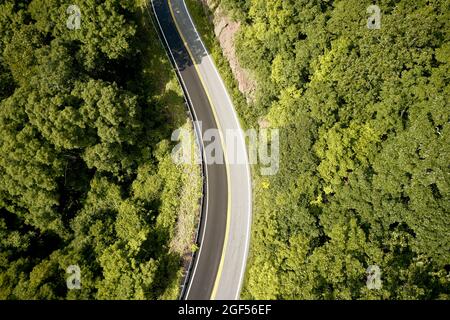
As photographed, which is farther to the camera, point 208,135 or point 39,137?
point 208,135

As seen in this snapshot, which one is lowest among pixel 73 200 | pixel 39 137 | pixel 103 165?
pixel 73 200

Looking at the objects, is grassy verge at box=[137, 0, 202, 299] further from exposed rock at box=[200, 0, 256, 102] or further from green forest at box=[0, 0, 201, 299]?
exposed rock at box=[200, 0, 256, 102]

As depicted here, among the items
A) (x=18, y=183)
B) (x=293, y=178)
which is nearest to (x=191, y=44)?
(x=293, y=178)

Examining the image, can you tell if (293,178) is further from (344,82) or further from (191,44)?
(191,44)

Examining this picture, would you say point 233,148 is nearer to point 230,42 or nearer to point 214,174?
point 214,174

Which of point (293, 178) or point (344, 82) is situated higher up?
point (344, 82)

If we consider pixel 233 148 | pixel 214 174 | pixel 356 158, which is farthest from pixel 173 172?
pixel 356 158

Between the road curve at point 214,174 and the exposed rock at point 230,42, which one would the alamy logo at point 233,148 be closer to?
the road curve at point 214,174

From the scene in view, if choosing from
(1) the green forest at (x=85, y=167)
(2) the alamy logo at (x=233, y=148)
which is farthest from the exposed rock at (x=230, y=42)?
(1) the green forest at (x=85, y=167)
